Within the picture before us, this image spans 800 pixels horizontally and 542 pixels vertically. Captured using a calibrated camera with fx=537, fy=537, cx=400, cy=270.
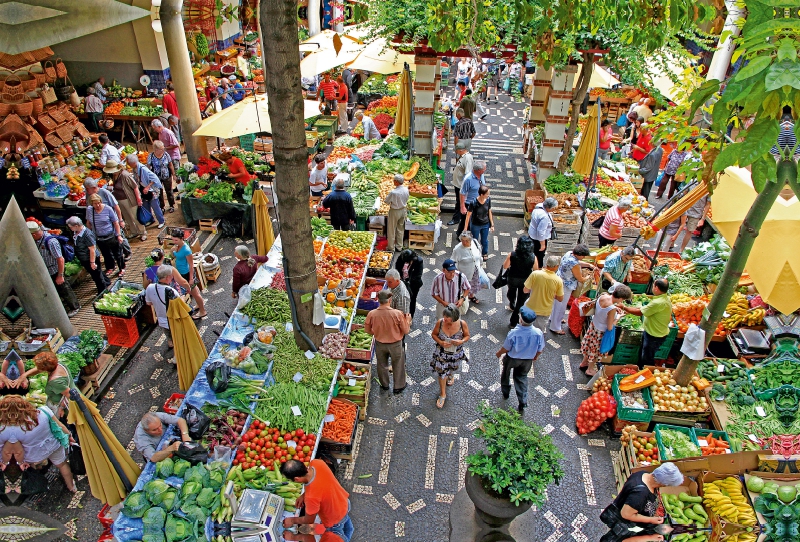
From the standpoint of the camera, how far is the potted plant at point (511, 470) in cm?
491

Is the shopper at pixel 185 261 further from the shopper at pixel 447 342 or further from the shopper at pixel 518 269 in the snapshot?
the shopper at pixel 518 269

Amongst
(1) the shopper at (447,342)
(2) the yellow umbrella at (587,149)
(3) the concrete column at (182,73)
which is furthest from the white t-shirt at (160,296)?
(2) the yellow umbrella at (587,149)

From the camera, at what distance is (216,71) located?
18953 mm

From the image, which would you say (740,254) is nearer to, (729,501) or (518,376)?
(729,501)

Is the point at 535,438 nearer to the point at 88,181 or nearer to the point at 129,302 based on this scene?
the point at 129,302

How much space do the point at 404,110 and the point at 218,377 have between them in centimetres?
860

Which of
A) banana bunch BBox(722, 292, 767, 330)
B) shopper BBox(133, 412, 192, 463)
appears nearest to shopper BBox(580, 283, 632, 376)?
banana bunch BBox(722, 292, 767, 330)

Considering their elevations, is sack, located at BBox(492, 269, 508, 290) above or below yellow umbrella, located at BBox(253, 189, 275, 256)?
below

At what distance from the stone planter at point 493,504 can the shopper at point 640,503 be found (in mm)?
867

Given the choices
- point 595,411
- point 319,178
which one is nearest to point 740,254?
point 595,411

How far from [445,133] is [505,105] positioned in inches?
246

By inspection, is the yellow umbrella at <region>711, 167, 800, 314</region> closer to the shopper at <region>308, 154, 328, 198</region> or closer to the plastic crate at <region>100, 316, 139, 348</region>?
the shopper at <region>308, 154, 328, 198</region>

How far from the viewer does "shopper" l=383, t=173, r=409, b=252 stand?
996cm

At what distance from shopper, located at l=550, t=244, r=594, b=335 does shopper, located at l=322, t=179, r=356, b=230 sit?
389cm
